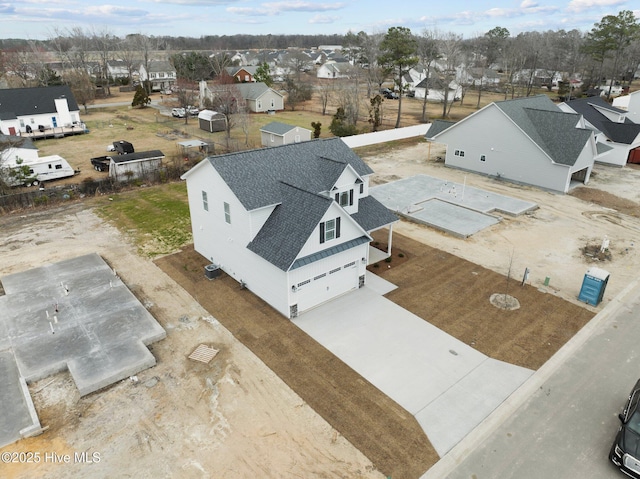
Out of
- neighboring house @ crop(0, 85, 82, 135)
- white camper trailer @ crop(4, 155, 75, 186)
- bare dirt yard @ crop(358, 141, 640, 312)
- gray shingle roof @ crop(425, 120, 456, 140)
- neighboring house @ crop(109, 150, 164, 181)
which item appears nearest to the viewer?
bare dirt yard @ crop(358, 141, 640, 312)

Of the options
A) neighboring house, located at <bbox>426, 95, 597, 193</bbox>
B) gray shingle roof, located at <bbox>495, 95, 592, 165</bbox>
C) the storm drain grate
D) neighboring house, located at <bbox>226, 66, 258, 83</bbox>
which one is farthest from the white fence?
neighboring house, located at <bbox>226, 66, 258, 83</bbox>

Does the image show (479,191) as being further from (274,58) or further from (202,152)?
(274,58)

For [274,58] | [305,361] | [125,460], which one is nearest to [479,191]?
[305,361]

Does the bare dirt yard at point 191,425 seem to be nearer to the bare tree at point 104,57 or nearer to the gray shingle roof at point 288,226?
A: the gray shingle roof at point 288,226

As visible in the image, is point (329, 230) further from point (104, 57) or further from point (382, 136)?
point (104, 57)

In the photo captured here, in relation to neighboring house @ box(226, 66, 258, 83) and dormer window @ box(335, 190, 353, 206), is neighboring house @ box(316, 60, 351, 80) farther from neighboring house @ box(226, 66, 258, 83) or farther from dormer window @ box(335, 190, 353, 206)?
dormer window @ box(335, 190, 353, 206)

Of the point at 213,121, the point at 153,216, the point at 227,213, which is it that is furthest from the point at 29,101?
the point at 227,213
